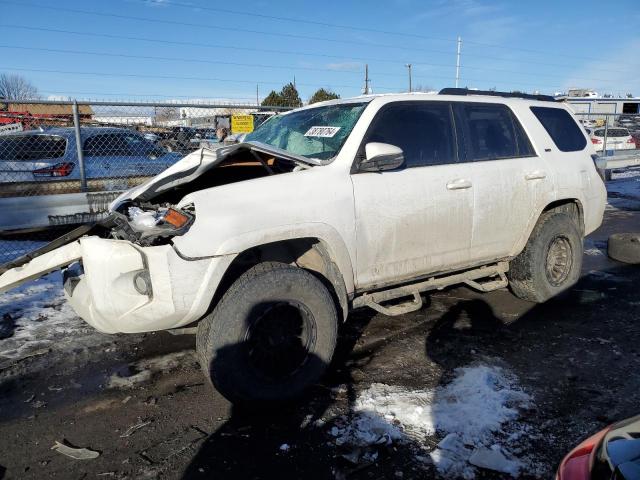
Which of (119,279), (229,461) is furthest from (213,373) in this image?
(119,279)

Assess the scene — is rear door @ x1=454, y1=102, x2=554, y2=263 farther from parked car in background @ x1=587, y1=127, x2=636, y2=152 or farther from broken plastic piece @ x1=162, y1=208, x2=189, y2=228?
parked car in background @ x1=587, y1=127, x2=636, y2=152

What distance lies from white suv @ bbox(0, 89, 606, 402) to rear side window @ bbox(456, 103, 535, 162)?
14mm

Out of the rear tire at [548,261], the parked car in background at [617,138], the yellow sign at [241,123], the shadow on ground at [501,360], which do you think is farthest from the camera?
the parked car in background at [617,138]

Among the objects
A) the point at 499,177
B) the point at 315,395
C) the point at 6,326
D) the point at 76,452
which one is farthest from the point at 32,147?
the point at 499,177

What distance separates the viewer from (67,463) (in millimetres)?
2707

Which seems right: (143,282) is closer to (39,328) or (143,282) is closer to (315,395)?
(315,395)

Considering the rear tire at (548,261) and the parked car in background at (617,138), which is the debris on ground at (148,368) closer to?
the rear tire at (548,261)

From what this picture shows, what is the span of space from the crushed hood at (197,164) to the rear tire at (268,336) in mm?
733

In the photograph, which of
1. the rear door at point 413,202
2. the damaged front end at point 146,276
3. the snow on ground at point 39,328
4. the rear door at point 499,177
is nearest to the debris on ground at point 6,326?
the snow on ground at point 39,328

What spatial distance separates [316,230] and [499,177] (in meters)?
1.92

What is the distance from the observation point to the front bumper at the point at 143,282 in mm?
2727

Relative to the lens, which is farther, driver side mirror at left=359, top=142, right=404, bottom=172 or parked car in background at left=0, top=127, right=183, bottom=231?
parked car in background at left=0, top=127, right=183, bottom=231

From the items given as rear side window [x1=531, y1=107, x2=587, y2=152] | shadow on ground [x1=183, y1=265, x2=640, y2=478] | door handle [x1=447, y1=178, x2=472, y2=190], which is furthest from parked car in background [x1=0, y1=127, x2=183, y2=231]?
rear side window [x1=531, y1=107, x2=587, y2=152]

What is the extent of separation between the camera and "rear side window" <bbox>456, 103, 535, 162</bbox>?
4.16 m
